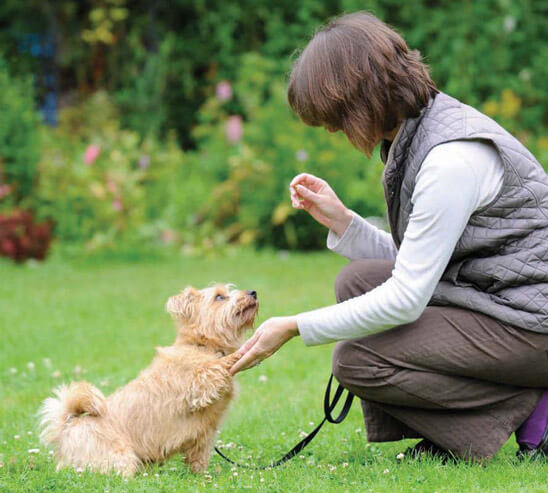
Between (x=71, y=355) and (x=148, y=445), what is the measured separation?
7.31 ft

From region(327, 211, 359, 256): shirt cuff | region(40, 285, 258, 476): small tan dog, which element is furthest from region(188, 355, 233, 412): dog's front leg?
region(327, 211, 359, 256): shirt cuff

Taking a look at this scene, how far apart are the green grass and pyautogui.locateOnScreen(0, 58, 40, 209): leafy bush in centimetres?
119

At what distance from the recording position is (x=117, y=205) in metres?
9.77

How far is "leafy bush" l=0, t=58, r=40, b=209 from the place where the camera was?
9.89 meters

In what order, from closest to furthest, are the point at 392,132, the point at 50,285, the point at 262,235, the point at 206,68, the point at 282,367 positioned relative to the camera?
the point at 392,132 < the point at 282,367 < the point at 50,285 < the point at 262,235 < the point at 206,68

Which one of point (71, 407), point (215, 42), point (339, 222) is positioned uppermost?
point (215, 42)

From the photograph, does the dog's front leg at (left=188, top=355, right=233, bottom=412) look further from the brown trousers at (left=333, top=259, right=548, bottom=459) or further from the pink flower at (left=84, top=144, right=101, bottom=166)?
the pink flower at (left=84, top=144, right=101, bottom=166)

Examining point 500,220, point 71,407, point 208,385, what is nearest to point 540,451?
point 500,220

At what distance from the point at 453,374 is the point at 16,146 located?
792 cm

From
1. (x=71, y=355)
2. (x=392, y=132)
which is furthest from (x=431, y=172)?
(x=71, y=355)

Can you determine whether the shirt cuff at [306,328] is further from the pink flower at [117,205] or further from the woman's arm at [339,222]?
the pink flower at [117,205]

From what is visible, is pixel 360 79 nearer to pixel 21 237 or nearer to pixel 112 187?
pixel 21 237

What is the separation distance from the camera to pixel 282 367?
5.22 m

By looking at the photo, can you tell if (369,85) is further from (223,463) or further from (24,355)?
(24,355)
